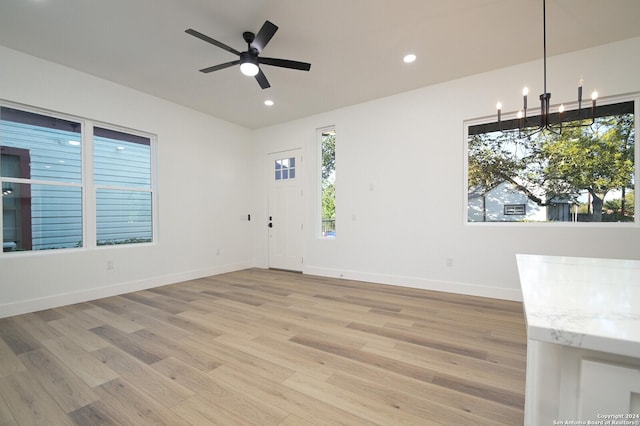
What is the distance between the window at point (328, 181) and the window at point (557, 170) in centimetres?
223

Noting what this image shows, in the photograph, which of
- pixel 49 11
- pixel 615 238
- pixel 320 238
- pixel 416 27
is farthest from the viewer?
pixel 320 238

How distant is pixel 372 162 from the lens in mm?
4465

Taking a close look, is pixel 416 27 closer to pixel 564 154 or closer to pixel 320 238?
pixel 564 154

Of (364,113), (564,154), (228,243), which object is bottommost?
(228,243)

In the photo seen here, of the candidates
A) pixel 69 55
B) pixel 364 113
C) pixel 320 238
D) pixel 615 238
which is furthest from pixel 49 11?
pixel 615 238

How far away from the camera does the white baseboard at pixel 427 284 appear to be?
348 cm

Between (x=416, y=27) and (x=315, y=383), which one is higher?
(x=416, y=27)

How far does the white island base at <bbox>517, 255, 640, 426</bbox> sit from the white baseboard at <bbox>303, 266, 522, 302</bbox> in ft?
10.4

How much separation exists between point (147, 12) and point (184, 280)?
149 inches

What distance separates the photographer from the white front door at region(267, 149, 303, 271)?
5.38 m

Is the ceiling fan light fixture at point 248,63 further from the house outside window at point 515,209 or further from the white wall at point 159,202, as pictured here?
the house outside window at point 515,209

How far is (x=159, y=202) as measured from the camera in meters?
4.36

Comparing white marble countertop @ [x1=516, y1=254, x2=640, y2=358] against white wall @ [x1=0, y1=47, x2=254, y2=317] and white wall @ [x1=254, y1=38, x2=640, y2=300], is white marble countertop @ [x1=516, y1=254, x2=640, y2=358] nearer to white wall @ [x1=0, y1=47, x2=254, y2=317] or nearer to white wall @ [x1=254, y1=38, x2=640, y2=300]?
white wall @ [x1=254, y1=38, x2=640, y2=300]

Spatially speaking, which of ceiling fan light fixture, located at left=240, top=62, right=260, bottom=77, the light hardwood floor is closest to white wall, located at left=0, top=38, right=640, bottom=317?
the light hardwood floor
